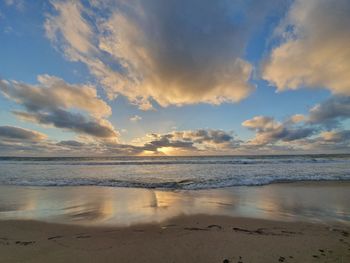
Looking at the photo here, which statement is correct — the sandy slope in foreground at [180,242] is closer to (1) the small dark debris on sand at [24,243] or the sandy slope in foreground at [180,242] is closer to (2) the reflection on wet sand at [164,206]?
(1) the small dark debris on sand at [24,243]

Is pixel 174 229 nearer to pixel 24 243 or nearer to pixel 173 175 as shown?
pixel 24 243

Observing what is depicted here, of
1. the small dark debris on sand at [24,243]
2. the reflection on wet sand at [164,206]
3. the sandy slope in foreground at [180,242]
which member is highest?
the reflection on wet sand at [164,206]

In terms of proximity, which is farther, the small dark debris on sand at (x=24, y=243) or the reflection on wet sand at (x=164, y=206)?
the reflection on wet sand at (x=164, y=206)

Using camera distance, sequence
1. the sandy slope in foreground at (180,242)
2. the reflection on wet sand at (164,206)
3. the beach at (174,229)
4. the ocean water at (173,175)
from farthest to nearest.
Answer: the ocean water at (173,175) → the reflection on wet sand at (164,206) → the beach at (174,229) → the sandy slope in foreground at (180,242)

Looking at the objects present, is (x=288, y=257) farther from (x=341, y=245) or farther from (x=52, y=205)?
(x=52, y=205)

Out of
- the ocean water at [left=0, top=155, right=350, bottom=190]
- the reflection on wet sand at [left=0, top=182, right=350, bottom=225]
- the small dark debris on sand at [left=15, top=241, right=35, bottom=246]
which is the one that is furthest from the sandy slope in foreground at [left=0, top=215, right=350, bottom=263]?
the ocean water at [left=0, top=155, right=350, bottom=190]

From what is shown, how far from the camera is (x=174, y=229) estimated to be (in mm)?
5680

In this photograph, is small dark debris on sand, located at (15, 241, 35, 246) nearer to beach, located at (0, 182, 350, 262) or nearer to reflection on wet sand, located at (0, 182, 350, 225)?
beach, located at (0, 182, 350, 262)

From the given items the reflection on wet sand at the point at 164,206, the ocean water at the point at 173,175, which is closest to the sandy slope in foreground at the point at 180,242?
the reflection on wet sand at the point at 164,206

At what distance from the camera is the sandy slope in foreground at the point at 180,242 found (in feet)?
13.7

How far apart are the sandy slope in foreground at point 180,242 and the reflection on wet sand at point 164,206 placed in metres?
0.83

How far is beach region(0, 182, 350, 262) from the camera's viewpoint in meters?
4.27

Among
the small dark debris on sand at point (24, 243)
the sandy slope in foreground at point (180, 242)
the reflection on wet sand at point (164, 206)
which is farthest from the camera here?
the reflection on wet sand at point (164, 206)

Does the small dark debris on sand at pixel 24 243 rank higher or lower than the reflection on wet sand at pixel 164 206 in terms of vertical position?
lower
